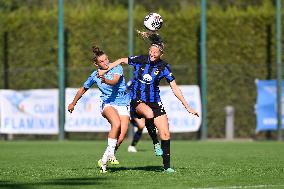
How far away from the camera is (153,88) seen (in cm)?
1566

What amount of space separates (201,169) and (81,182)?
3.17 metres

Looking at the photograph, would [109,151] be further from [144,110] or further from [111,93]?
[111,93]

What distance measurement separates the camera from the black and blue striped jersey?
1559 cm

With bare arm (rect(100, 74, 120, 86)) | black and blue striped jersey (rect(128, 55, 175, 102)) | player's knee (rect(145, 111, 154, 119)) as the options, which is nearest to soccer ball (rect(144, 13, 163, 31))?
black and blue striped jersey (rect(128, 55, 175, 102))

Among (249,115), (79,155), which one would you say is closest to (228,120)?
(249,115)

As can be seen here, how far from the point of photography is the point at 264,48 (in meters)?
34.6

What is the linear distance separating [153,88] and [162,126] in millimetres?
674

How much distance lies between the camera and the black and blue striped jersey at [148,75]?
1559cm

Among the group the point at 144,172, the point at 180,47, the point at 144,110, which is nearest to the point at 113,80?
the point at 144,110

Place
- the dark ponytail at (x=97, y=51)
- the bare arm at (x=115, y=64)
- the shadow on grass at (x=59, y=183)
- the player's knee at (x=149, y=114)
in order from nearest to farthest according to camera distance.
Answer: the shadow on grass at (x=59, y=183) → the bare arm at (x=115, y=64) → the player's knee at (x=149, y=114) → the dark ponytail at (x=97, y=51)

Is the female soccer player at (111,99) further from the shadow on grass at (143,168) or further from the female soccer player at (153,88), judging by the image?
the female soccer player at (153,88)

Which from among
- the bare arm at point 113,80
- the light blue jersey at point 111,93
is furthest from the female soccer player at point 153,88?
the light blue jersey at point 111,93

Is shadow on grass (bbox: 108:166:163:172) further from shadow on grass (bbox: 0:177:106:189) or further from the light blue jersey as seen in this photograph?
shadow on grass (bbox: 0:177:106:189)

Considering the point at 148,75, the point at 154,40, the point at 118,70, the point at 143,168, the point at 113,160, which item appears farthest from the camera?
the point at 143,168
